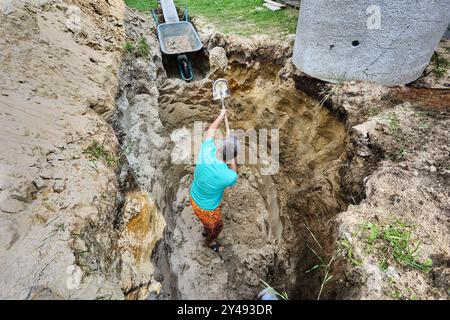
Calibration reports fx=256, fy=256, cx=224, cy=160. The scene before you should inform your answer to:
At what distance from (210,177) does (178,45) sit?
161 inches

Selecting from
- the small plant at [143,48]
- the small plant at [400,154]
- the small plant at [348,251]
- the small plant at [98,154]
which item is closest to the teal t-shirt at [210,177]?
the small plant at [98,154]

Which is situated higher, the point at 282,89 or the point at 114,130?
the point at 114,130

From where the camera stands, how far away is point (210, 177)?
2.72 meters

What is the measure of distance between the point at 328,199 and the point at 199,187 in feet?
4.91

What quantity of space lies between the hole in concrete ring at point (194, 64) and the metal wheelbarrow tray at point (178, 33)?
139 millimetres

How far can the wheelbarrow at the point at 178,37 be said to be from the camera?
16.9 ft

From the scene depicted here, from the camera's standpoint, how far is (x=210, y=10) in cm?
604

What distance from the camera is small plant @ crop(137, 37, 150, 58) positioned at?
4.42m

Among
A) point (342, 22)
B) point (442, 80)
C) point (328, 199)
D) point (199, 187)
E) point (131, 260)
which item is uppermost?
point (342, 22)

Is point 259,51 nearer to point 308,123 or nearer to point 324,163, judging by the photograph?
point 308,123

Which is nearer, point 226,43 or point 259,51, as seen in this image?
point 259,51

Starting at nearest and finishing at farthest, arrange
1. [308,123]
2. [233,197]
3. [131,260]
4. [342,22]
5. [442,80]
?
[131,260] → [342,22] → [442,80] → [308,123] → [233,197]

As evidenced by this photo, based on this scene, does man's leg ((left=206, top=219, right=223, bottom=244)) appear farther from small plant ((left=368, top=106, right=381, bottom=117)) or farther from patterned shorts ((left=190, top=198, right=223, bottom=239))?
small plant ((left=368, top=106, right=381, bottom=117))
